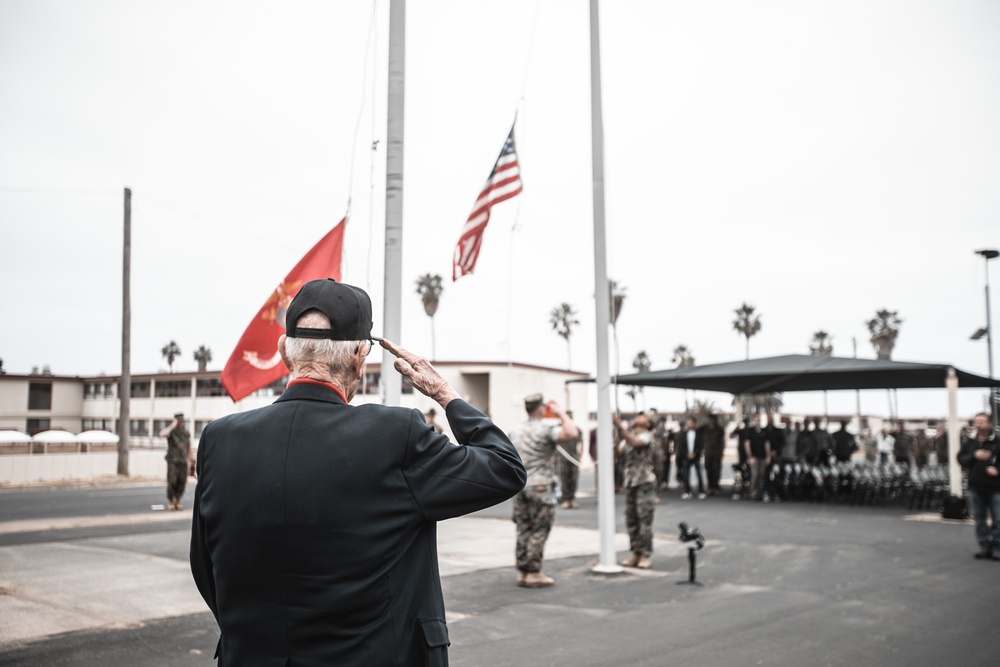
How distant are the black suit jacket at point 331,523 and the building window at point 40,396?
54.4 m

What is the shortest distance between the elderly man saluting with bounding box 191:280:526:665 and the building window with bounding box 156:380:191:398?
51.3 m

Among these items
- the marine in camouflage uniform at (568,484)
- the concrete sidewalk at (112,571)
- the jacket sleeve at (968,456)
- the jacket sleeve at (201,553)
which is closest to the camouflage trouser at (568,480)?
the marine in camouflage uniform at (568,484)

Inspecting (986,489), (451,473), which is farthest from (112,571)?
(986,489)

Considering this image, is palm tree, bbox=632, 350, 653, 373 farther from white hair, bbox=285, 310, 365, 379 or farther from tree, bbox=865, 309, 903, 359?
white hair, bbox=285, 310, 365, 379

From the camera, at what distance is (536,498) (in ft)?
29.6

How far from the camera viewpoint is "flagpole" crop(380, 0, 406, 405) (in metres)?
7.02

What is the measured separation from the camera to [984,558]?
11.1 meters

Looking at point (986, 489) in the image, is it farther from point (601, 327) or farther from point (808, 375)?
point (808, 375)

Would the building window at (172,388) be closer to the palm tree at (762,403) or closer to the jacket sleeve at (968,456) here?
the jacket sleeve at (968,456)

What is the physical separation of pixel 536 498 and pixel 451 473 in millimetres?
7055

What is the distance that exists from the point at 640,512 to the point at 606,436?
113cm

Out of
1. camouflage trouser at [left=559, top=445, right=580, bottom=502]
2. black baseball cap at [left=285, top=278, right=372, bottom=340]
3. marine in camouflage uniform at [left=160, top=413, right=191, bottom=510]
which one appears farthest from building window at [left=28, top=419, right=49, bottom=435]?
black baseball cap at [left=285, top=278, right=372, bottom=340]

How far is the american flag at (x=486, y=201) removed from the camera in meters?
8.90

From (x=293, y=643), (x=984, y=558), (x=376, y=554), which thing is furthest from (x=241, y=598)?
(x=984, y=558)
